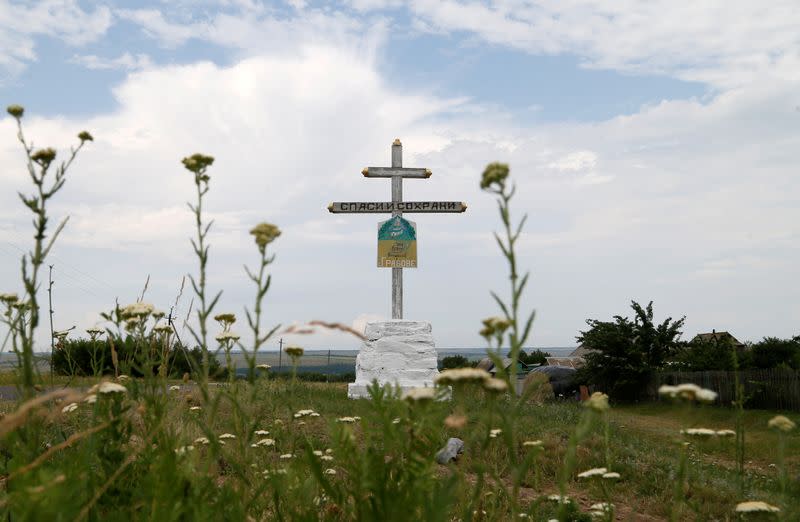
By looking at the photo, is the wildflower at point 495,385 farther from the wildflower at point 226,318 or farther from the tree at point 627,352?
the tree at point 627,352

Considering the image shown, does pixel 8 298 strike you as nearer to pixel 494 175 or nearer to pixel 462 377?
pixel 462 377

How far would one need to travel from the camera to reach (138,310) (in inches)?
118

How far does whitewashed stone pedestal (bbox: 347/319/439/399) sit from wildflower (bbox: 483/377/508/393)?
13460 millimetres

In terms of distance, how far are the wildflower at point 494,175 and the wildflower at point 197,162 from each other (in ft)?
3.59

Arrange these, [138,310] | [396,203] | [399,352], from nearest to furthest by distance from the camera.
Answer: [138,310] → [399,352] → [396,203]

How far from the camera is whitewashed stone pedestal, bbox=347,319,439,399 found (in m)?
15.3

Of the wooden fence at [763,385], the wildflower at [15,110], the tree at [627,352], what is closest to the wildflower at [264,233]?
the wildflower at [15,110]

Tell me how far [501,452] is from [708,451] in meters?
6.36

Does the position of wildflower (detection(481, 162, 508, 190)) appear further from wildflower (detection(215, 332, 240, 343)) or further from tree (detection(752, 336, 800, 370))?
tree (detection(752, 336, 800, 370))

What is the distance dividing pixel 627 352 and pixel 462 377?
946 inches

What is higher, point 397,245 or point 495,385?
point 397,245

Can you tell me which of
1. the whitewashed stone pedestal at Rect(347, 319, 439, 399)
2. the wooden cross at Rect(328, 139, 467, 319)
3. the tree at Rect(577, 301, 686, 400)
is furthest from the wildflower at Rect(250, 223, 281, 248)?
the tree at Rect(577, 301, 686, 400)

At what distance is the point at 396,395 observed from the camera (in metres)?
2.49

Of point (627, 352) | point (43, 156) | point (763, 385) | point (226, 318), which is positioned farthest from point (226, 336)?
point (627, 352)
